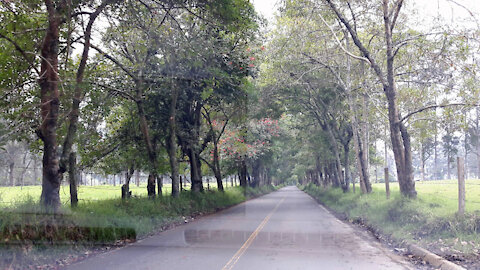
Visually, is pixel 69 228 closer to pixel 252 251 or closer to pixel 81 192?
pixel 252 251

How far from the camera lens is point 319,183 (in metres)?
55.2

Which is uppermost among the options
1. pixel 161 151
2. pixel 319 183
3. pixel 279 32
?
pixel 279 32

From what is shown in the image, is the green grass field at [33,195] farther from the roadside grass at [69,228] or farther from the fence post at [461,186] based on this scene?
the fence post at [461,186]

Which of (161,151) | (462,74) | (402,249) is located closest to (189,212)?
(161,151)

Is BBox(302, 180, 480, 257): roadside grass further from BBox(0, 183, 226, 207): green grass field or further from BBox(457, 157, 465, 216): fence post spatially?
BBox(0, 183, 226, 207): green grass field

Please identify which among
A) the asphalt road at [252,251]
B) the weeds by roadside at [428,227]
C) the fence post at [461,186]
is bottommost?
the asphalt road at [252,251]

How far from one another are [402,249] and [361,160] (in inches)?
532

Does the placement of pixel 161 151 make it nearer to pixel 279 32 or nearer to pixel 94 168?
pixel 94 168

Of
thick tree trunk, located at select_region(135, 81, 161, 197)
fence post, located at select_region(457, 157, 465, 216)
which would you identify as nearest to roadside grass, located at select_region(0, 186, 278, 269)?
thick tree trunk, located at select_region(135, 81, 161, 197)

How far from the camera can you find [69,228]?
32.1ft

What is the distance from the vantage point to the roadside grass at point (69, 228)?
812 cm

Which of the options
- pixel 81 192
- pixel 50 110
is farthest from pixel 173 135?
pixel 50 110

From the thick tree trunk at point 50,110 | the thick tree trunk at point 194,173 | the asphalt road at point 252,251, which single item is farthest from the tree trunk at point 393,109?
the thick tree trunk at point 194,173

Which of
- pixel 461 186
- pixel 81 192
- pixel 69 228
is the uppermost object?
pixel 461 186
